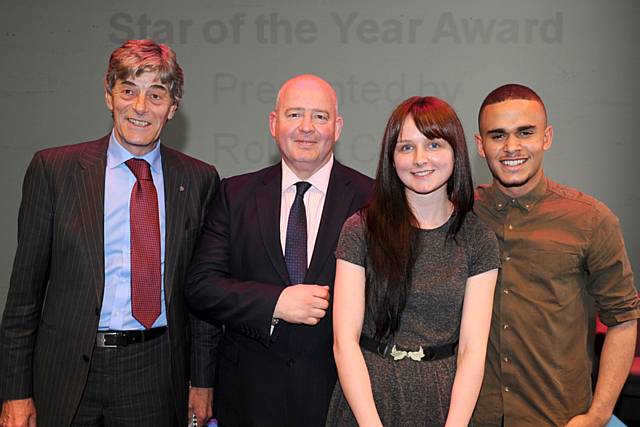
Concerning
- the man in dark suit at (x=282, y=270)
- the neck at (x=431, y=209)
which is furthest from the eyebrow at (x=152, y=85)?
the neck at (x=431, y=209)

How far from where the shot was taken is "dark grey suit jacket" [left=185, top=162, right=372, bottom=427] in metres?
2.22

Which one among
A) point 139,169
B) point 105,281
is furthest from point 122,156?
point 105,281

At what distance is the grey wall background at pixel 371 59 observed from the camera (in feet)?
A: 15.0

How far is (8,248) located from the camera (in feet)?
15.9

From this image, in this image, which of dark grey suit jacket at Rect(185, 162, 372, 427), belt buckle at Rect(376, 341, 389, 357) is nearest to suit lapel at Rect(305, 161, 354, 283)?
dark grey suit jacket at Rect(185, 162, 372, 427)

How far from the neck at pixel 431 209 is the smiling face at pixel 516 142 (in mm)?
302

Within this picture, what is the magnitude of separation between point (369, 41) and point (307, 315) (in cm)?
298

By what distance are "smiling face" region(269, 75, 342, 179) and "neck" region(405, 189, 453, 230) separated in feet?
1.60

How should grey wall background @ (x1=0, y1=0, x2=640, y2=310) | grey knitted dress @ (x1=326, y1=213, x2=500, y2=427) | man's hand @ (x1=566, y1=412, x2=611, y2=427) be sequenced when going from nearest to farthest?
1. grey knitted dress @ (x1=326, y1=213, x2=500, y2=427)
2. man's hand @ (x1=566, y1=412, x2=611, y2=427)
3. grey wall background @ (x1=0, y1=0, x2=640, y2=310)

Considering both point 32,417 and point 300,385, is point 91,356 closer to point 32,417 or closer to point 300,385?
point 32,417

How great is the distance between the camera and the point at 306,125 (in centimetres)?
242

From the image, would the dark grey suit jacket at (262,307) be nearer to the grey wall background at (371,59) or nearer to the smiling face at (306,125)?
the smiling face at (306,125)

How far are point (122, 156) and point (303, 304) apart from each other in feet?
3.03

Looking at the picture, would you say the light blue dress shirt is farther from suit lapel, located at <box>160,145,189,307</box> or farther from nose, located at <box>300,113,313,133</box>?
nose, located at <box>300,113,313,133</box>
